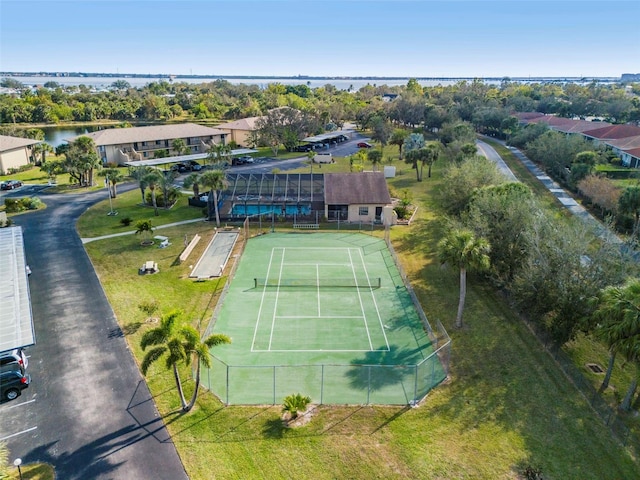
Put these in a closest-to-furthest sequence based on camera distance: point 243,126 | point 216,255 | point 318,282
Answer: point 318,282 → point 216,255 → point 243,126

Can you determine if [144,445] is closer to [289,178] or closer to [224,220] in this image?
[224,220]

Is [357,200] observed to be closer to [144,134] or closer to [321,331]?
[321,331]

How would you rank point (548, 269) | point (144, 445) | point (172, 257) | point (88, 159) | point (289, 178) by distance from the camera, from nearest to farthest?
point (144, 445) < point (548, 269) < point (172, 257) < point (289, 178) < point (88, 159)

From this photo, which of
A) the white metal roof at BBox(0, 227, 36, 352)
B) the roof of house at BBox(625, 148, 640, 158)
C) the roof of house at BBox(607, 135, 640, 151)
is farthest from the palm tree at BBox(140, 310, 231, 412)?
the roof of house at BBox(607, 135, 640, 151)

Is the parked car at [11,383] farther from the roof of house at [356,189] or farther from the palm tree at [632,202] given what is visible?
the palm tree at [632,202]

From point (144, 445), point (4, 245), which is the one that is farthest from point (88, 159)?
point (144, 445)

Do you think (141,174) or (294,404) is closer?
(294,404)

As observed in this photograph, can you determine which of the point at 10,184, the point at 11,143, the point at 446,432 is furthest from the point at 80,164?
the point at 446,432
